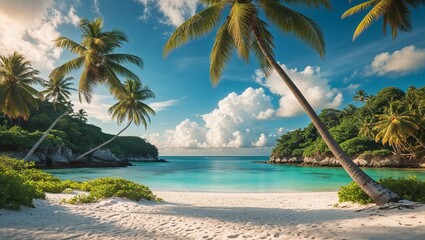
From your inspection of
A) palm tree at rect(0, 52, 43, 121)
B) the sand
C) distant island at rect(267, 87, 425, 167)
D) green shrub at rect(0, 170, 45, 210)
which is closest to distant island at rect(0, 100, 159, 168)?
palm tree at rect(0, 52, 43, 121)

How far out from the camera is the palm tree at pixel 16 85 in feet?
83.0

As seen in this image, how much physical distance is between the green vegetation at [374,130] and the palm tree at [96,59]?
111ft

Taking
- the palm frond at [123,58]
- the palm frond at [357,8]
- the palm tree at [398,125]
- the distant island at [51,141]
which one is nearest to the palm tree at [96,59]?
the palm frond at [123,58]

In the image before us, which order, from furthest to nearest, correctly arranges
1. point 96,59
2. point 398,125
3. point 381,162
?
point 381,162
point 398,125
point 96,59

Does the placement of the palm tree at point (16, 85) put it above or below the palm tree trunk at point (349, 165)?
above

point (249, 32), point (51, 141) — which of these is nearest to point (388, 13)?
point (249, 32)

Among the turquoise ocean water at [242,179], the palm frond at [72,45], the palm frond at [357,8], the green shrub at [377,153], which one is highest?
the palm frond at [72,45]

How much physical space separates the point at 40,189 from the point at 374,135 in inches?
2134

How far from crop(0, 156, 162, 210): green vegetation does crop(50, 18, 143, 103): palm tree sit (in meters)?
8.45

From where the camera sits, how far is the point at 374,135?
159 ft

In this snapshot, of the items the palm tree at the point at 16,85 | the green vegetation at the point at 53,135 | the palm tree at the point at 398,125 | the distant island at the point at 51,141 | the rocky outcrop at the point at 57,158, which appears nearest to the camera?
the palm tree at the point at 16,85

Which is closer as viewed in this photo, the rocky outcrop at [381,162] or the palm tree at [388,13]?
the palm tree at [388,13]

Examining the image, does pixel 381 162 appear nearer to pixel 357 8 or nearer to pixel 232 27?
pixel 357 8

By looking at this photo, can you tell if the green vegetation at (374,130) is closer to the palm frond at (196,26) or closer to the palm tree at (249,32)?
the palm tree at (249,32)
